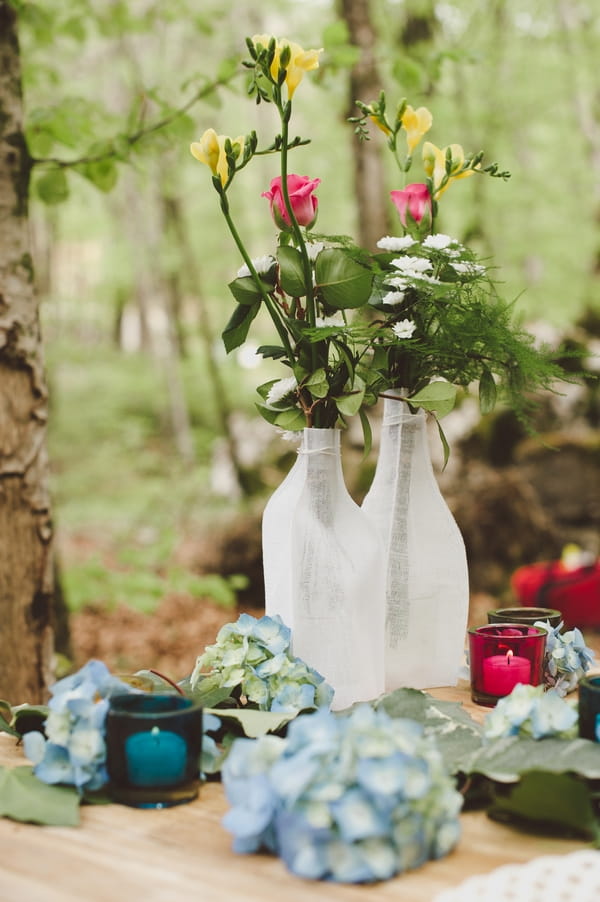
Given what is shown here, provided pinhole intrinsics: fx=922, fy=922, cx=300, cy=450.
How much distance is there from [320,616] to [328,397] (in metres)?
0.26

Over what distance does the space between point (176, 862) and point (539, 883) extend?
0.29 meters

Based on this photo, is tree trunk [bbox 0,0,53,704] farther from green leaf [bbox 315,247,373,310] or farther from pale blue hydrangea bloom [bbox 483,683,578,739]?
pale blue hydrangea bloom [bbox 483,683,578,739]

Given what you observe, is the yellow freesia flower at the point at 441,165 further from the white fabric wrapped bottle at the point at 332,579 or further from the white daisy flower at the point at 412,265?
the white fabric wrapped bottle at the point at 332,579

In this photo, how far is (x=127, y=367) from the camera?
1255 cm

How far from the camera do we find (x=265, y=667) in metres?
1.04

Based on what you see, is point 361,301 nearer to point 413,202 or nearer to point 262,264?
point 262,264

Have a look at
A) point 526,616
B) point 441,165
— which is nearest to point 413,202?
point 441,165

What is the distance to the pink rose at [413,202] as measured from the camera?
126 cm

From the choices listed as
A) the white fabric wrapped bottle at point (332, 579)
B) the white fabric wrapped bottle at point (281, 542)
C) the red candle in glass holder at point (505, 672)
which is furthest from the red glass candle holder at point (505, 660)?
the white fabric wrapped bottle at point (281, 542)

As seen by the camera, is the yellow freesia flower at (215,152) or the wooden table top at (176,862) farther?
the yellow freesia flower at (215,152)

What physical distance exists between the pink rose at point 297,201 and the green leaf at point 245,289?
0.25 ft

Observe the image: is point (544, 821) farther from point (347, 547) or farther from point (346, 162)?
point (346, 162)

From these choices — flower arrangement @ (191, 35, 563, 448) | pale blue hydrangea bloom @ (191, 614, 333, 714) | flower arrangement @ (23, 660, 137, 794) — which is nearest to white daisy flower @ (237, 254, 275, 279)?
flower arrangement @ (191, 35, 563, 448)

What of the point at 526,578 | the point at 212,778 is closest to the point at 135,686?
the point at 212,778
